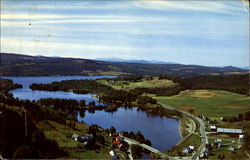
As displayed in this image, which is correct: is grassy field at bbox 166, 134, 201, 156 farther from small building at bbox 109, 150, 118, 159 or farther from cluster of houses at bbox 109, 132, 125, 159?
small building at bbox 109, 150, 118, 159

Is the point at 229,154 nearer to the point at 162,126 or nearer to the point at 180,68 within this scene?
the point at 162,126

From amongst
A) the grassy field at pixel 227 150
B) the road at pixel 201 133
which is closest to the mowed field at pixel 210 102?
the road at pixel 201 133

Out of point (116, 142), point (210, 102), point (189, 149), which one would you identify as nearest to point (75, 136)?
point (116, 142)

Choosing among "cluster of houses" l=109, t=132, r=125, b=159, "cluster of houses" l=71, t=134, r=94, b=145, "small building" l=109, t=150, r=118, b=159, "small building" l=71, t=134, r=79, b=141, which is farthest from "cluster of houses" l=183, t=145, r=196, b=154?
"small building" l=71, t=134, r=79, b=141

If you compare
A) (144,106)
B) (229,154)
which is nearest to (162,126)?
(144,106)

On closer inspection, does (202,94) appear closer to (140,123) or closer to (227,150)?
(140,123)

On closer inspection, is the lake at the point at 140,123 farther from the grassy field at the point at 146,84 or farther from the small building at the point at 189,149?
the grassy field at the point at 146,84
